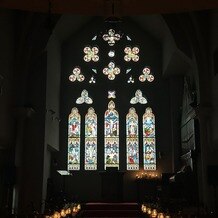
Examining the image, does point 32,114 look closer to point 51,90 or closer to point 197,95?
point 51,90

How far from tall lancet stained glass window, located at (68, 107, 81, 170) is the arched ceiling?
12.8 metres

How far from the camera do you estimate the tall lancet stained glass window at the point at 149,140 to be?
2253 centimetres

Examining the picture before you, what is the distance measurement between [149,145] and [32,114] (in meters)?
7.87

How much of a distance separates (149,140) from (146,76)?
377cm

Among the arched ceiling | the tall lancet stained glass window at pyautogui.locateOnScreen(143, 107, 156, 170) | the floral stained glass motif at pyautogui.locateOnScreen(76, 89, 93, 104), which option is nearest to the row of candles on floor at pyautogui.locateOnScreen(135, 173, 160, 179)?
the tall lancet stained glass window at pyautogui.locateOnScreen(143, 107, 156, 170)

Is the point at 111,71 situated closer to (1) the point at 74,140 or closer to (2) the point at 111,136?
(2) the point at 111,136

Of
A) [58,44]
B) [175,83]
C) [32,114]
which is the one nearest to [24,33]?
[32,114]

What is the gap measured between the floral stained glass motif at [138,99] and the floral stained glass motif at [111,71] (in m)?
1.67

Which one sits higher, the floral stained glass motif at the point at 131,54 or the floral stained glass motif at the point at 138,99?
the floral stained glass motif at the point at 131,54

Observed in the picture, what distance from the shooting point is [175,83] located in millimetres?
22484

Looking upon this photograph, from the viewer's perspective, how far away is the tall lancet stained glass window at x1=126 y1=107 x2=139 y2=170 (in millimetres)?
22500

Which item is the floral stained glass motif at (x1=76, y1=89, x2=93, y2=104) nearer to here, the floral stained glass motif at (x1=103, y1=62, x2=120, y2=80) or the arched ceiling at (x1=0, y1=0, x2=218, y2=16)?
the floral stained glass motif at (x1=103, y1=62, x2=120, y2=80)

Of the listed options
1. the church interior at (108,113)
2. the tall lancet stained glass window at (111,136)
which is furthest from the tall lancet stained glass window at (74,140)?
the tall lancet stained glass window at (111,136)

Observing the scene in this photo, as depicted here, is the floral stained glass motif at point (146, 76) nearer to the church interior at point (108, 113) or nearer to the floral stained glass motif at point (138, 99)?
the church interior at point (108, 113)
